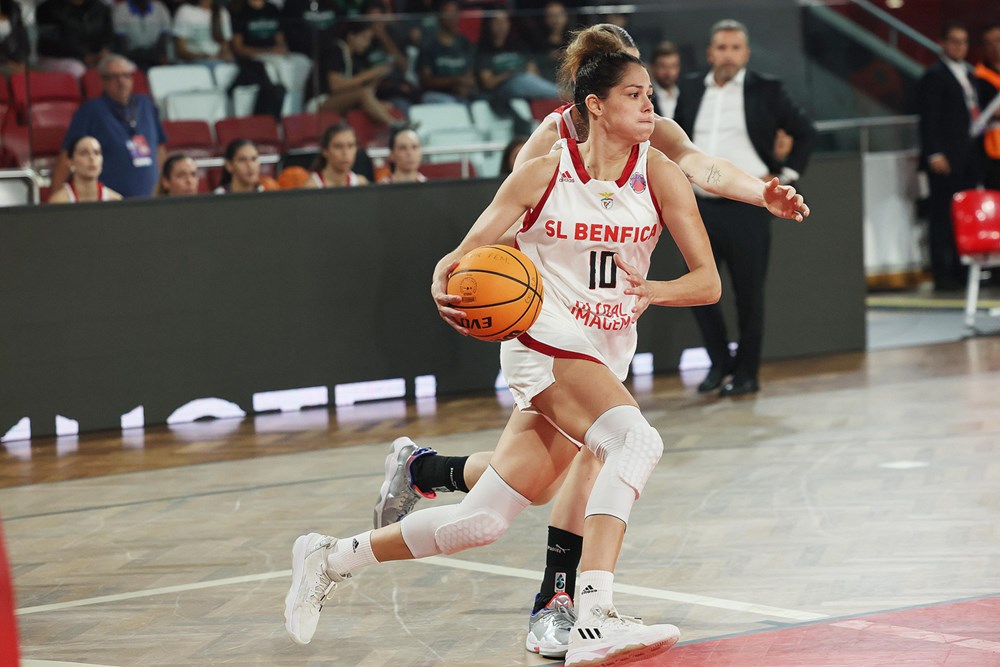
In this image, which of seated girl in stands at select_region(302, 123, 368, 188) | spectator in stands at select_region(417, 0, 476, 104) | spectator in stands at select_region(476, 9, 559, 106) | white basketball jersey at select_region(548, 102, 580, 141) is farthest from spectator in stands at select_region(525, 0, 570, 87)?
white basketball jersey at select_region(548, 102, 580, 141)

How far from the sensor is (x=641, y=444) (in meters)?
4.27

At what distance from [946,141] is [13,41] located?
8.73 meters

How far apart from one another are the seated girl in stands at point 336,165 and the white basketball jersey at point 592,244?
510 centimetres

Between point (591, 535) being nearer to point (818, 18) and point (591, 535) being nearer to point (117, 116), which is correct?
point (117, 116)

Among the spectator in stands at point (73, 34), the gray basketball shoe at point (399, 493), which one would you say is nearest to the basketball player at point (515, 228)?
the gray basketball shoe at point (399, 493)

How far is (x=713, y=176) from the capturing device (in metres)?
4.82

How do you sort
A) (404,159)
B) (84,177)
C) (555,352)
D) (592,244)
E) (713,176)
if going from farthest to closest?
(404,159) → (84,177) → (713,176) → (592,244) → (555,352)

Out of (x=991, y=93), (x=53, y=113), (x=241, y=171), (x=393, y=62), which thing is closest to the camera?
(x=53, y=113)

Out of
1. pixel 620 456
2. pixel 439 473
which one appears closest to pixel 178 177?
pixel 439 473

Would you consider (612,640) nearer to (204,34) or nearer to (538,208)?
(538,208)

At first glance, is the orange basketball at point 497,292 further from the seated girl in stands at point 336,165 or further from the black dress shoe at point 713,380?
the seated girl in stands at point 336,165

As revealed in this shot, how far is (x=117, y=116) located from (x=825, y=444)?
5.09 meters

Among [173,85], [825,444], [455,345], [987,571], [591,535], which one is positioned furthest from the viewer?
[173,85]

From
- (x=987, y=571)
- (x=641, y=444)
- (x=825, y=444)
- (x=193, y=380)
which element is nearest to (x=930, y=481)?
(x=825, y=444)
